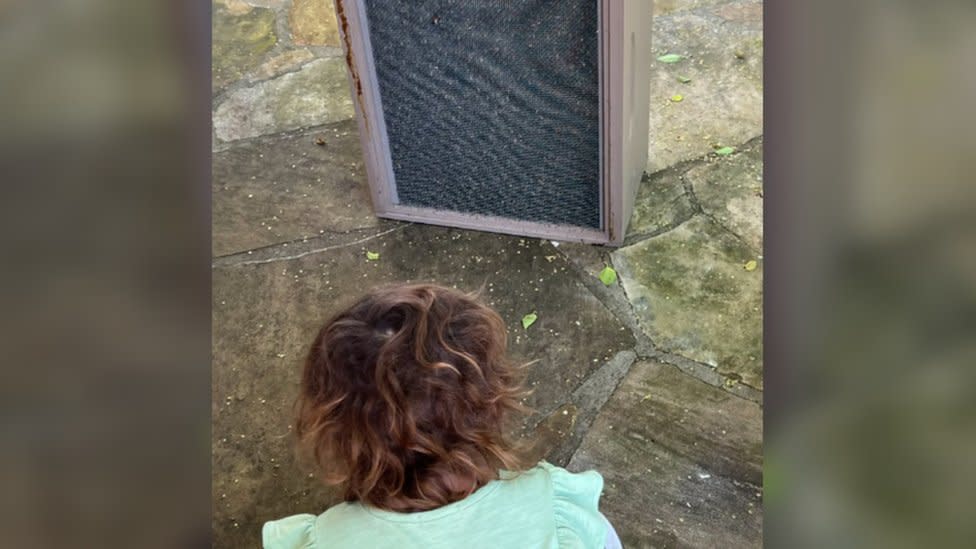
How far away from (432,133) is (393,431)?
1.32 metres

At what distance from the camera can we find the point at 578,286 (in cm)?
238

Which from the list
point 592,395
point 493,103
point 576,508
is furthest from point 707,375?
point 576,508

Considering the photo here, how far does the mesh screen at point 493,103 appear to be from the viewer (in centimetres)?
206

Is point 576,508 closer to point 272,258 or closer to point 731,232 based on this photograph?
point 731,232

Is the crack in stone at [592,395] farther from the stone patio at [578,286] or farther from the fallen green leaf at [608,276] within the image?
the fallen green leaf at [608,276]

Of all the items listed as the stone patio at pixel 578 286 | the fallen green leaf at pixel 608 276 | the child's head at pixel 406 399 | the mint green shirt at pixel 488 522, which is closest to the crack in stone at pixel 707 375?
the stone patio at pixel 578 286

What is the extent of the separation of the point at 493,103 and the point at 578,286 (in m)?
0.52

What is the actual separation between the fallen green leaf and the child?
114 centimetres

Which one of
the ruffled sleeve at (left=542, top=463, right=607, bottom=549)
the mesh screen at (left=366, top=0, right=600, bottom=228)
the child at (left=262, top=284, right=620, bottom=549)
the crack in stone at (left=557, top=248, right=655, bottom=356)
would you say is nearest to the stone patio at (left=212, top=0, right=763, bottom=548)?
the crack in stone at (left=557, top=248, right=655, bottom=356)

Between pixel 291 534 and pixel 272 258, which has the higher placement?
pixel 291 534

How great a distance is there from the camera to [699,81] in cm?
291
